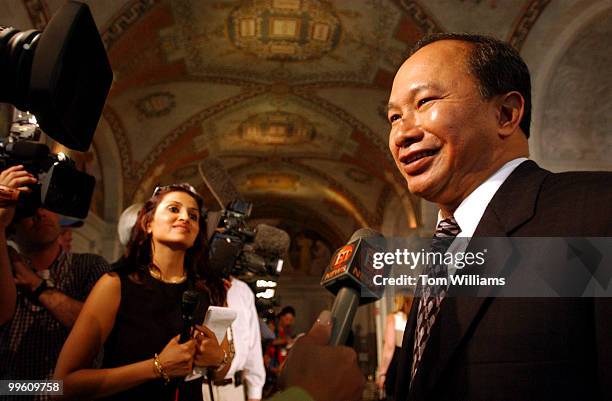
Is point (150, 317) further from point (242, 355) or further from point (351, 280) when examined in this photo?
point (351, 280)

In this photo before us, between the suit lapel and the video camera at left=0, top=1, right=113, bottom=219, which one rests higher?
the video camera at left=0, top=1, right=113, bottom=219

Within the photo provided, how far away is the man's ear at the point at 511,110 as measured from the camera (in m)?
1.27

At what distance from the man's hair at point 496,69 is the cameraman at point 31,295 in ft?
5.17

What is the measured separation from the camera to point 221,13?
9.17 metres

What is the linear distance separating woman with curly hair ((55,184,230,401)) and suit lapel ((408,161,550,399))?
3.26ft

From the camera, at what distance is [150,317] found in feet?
6.39

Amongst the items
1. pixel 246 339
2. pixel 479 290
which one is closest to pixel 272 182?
pixel 246 339

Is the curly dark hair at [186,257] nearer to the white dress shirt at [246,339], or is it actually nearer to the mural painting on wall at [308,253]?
the white dress shirt at [246,339]

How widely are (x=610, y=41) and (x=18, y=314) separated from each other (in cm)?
745

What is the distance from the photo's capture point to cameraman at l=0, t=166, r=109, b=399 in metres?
1.88

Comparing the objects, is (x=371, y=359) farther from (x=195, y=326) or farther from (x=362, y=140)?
(x=195, y=326)

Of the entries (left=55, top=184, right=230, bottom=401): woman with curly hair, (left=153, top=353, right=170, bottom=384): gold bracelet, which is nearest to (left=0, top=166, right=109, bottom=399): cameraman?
(left=55, top=184, right=230, bottom=401): woman with curly hair

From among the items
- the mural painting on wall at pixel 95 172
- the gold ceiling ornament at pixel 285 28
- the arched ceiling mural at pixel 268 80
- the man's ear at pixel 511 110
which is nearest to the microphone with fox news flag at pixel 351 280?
the man's ear at pixel 511 110

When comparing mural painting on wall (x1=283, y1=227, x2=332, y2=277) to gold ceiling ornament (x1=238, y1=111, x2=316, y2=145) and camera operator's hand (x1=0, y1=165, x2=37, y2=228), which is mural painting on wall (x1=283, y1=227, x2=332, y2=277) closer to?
gold ceiling ornament (x1=238, y1=111, x2=316, y2=145)
